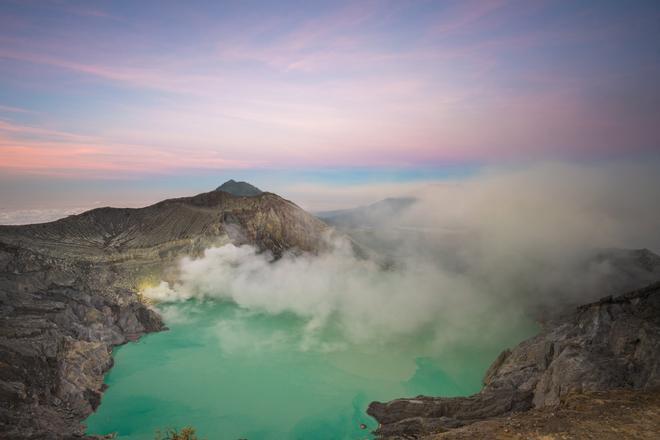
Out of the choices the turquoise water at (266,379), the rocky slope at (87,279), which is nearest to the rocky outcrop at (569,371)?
the turquoise water at (266,379)

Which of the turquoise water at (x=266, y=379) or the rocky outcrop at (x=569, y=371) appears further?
the turquoise water at (x=266, y=379)

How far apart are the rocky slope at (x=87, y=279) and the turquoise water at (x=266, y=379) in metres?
5.86

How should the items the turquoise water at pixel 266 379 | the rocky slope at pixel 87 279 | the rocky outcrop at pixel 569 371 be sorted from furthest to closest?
the turquoise water at pixel 266 379, the rocky slope at pixel 87 279, the rocky outcrop at pixel 569 371

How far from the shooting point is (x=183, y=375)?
228 feet

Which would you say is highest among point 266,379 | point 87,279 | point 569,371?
point 87,279

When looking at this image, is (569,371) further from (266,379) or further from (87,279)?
(87,279)

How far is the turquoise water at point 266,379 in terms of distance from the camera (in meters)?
53.2

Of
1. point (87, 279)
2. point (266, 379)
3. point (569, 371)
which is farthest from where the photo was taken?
point (87, 279)

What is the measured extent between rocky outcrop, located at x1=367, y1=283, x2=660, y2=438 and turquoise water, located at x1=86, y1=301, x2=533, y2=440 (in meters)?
8.24

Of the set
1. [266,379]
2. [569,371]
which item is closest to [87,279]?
[266,379]

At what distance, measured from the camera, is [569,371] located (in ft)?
136

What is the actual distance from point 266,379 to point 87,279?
5726cm

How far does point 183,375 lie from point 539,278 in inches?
5157

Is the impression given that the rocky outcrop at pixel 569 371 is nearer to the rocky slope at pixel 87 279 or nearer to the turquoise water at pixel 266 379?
the turquoise water at pixel 266 379
